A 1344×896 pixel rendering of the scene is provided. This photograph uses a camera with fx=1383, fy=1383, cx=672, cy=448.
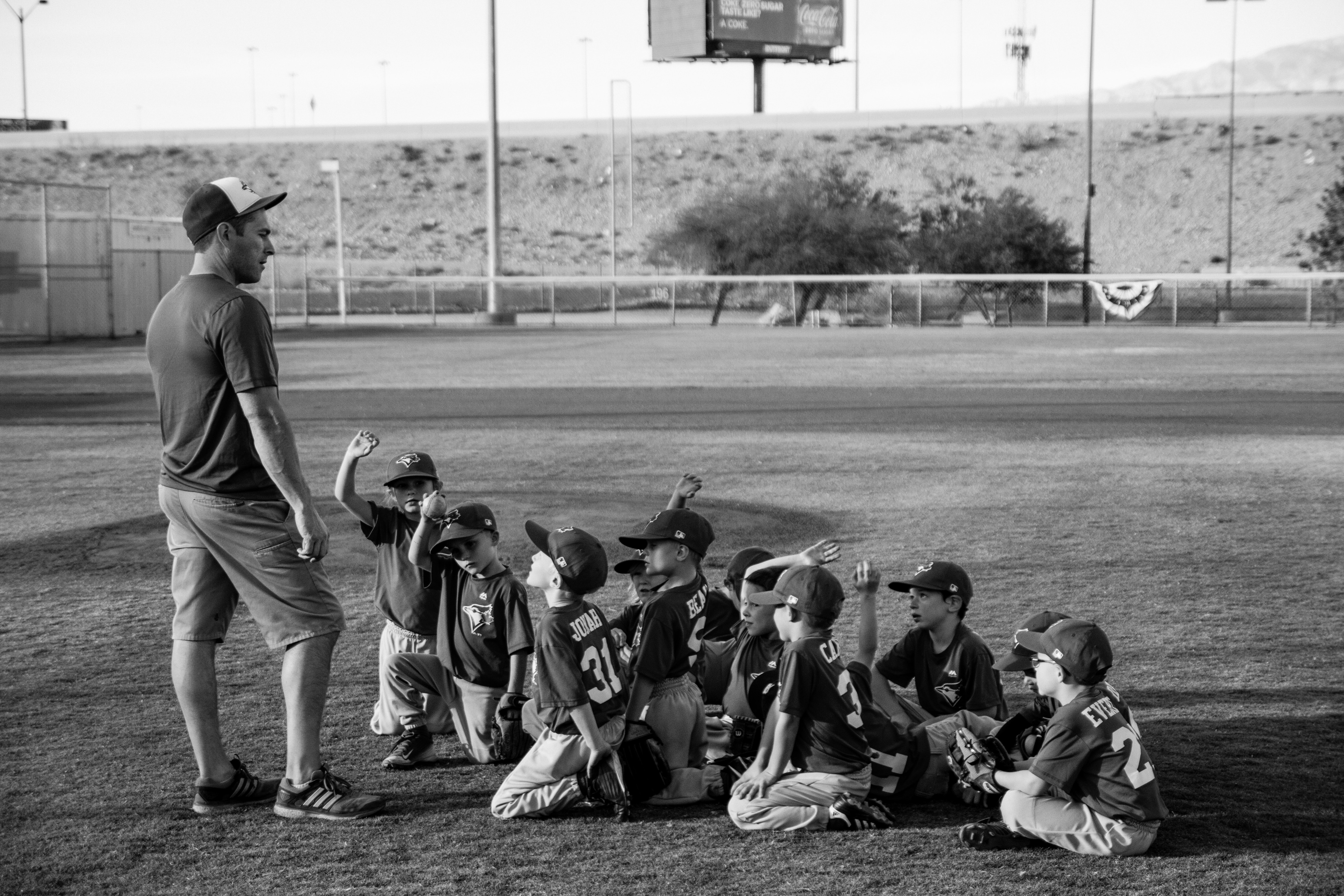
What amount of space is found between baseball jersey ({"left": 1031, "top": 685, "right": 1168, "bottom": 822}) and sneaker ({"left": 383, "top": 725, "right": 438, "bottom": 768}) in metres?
2.21

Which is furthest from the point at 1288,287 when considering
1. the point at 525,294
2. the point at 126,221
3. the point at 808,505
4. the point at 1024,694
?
the point at 1024,694

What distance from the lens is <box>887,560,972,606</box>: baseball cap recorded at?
5.07 metres

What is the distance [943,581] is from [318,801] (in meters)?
2.32

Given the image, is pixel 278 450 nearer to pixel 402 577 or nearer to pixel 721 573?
pixel 402 577

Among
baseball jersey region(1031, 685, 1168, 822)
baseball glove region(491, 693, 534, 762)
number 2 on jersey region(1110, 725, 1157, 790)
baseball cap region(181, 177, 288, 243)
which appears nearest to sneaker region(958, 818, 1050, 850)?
baseball jersey region(1031, 685, 1168, 822)

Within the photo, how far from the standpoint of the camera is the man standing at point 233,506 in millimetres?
4277

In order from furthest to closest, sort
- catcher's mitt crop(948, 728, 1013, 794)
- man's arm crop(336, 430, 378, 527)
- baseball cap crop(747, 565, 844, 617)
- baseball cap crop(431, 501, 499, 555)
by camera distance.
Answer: baseball cap crop(431, 501, 499, 555) < man's arm crop(336, 430, 378, 527) < catcher's mitt crop(948, 728, 1013, 794) < baseball cap crop(747, 565, 844, 617)

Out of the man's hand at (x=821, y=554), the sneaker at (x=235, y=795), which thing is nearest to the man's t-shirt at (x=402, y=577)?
the sneaker at (x=235, y=795)

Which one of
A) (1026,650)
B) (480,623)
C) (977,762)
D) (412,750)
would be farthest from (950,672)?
(412,750)

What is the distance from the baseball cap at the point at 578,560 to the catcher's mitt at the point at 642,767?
1.74 feet

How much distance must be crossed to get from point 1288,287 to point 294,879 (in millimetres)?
56655

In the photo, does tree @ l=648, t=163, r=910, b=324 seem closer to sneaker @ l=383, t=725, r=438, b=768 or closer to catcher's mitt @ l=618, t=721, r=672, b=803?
sneaker @ l=383, t=725, r=438, b=768

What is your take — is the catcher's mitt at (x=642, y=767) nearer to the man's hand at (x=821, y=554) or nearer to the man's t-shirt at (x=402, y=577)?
the man's hand at (x=821, y=554)

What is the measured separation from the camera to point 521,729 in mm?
5125
